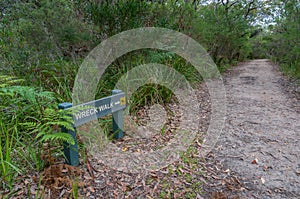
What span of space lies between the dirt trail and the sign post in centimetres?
118

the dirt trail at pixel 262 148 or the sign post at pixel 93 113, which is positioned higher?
the sign post at pixel 93 113

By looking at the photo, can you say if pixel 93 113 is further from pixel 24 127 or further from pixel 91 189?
pixel 24 127

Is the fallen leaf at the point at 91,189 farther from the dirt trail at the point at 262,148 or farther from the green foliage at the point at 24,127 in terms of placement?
the dirt trail at the point at 262,148

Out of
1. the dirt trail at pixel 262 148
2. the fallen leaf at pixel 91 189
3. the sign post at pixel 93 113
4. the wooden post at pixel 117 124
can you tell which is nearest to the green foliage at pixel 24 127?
the sign post at pixel 93 113

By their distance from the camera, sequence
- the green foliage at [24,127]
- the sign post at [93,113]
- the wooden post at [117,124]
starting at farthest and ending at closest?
1. the wooden post at [117,124]
2. the sign post at [93,113]
3. the green foliage at [24,127]

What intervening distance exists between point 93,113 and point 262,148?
197 centimetres

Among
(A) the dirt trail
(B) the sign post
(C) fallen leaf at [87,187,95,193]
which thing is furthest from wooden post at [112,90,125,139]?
(A) the dirt trail

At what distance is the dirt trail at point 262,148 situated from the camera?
1.88 metres

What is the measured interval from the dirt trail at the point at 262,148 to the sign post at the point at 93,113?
3.86 feet

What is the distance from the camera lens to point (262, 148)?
8.18ft

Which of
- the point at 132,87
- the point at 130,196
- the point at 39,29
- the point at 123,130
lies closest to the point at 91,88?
the point at 132,87

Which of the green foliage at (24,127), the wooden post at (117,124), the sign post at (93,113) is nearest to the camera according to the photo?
the green foliage at (24,127)

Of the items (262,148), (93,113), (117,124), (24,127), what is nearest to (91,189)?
(93,113)

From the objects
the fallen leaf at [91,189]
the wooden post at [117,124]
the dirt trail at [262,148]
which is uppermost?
the wooden post at [117,124]
